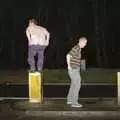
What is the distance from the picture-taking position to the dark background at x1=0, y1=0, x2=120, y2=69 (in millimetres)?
23891

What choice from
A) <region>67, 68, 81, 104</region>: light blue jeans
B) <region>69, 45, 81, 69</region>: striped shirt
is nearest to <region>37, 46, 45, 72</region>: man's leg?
<region>67, 68, 81, 104</region>: light blue jeans

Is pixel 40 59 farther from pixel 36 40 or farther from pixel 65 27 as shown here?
pixel 65 27

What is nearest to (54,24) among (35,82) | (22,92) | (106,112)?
(22,92)

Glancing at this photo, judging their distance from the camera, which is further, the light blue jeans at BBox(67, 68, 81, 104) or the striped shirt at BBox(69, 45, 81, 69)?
the light blue jeans at BBox(67, 68, 81, 104)

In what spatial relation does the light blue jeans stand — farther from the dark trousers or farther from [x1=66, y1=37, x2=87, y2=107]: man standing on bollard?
the dark trousers

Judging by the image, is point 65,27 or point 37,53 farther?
point 65,27

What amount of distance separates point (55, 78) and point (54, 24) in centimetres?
367

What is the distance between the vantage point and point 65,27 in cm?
2405

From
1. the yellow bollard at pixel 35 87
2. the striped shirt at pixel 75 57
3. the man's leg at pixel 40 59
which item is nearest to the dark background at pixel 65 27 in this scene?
the man's leg at pixel 40 59

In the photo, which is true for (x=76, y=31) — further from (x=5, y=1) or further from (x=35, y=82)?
(x=35, y=82)

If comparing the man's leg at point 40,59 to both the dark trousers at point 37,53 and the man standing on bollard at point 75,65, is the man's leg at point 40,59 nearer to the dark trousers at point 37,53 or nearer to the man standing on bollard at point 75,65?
the dark trousers at point 37,53

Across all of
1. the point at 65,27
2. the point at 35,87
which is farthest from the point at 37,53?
the point at 65,27

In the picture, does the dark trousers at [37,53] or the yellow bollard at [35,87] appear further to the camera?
the dark trousers at [37,53]

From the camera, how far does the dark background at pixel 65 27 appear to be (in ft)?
78.4
